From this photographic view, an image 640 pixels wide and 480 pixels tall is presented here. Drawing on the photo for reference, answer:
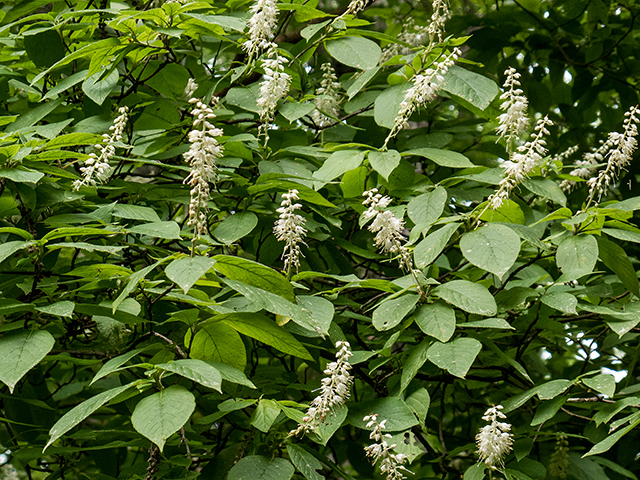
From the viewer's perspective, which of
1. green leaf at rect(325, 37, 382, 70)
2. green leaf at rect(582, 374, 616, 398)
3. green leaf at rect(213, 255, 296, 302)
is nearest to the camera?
green leaf at rect(213, 255, 296, 302)

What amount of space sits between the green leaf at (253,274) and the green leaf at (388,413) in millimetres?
518

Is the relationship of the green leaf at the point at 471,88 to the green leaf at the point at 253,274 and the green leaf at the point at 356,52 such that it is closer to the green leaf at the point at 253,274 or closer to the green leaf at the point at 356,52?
the green leaf at the point at 356,52

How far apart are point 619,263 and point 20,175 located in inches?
76.0

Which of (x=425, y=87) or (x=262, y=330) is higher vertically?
(x=425, y=87)

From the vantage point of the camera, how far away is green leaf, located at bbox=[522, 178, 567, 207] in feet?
7.41

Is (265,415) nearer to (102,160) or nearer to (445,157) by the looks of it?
(102,160)

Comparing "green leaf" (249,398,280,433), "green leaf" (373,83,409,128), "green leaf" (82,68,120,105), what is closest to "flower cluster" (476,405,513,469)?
"green leaf" (249,398,280,433)

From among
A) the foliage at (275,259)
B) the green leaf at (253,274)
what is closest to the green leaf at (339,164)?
the foliage at (275,259)

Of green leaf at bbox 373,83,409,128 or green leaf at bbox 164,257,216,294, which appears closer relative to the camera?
green leaf at bbox 164,257,216,294

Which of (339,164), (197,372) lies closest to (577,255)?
(339,164)

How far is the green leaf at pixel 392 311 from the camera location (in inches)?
72.5

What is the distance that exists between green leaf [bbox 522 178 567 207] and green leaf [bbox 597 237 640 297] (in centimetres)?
23

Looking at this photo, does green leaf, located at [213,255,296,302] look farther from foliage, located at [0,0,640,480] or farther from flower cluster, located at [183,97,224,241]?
flower cluster, located at [183,97,224,241]

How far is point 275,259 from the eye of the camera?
8.11ft
